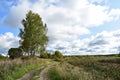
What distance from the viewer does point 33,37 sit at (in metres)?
57.7

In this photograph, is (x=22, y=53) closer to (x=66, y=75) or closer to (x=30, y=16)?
(x=30, y=16)

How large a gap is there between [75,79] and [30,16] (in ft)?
149

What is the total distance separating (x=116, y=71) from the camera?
60.6 ft

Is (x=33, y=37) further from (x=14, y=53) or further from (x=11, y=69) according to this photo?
(x=11, y=69)

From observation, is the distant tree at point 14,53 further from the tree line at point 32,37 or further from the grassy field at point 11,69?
the grassy field at point 11,69

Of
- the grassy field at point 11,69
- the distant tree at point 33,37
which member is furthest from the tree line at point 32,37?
the grassy field at point 11,69

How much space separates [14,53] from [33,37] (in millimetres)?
7688

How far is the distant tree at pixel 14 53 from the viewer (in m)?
59.6

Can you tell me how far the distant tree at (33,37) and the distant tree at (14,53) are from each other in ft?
5.04

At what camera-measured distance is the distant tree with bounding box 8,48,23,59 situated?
59581 millimetres

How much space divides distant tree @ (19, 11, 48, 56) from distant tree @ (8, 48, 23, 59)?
154cm

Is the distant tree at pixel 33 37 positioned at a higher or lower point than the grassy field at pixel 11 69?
higher

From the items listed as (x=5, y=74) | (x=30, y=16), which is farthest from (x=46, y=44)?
(x=5, y=74)

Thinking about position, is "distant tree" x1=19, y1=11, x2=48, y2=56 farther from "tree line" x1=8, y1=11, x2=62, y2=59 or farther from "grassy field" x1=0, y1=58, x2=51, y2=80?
"grassy field" x1=0, y1=58, x2=51, y2=80
